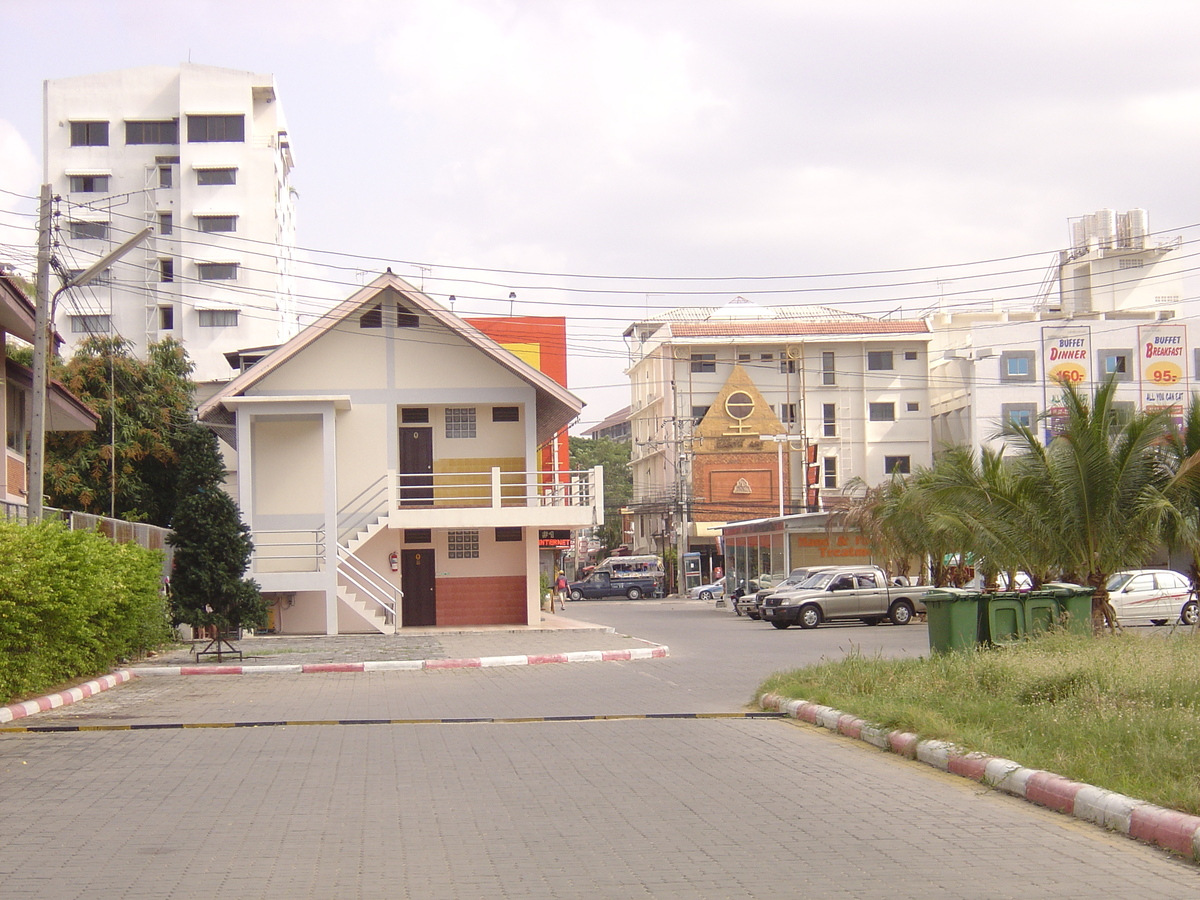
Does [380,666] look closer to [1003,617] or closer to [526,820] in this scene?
[1003,617]

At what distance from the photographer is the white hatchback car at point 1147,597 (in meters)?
32.4

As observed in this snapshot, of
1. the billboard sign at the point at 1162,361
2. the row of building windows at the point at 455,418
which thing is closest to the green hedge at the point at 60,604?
the row of building windows at the point at 455,418

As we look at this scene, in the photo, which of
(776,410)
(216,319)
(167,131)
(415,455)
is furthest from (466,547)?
(776,410)

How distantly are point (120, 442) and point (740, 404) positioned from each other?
44.1m

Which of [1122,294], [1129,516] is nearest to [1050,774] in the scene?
[1129,516]

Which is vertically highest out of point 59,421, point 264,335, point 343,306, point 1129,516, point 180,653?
point 264,335

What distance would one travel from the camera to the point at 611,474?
111750mm

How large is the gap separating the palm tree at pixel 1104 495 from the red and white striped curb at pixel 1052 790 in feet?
30.4

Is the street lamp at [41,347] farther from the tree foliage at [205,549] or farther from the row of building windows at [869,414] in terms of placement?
the row of building windows at [869,414]

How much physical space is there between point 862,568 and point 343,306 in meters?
16.2

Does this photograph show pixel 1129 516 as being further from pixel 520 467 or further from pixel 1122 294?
pixel 1122 294

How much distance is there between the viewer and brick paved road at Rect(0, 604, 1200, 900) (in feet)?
21.8

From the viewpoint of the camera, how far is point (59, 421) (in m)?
30.2

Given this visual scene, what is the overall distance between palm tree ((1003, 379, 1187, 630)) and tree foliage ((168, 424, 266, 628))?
14586 millimetres
